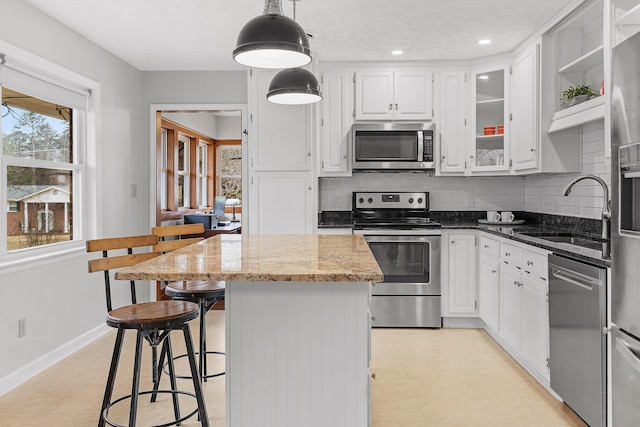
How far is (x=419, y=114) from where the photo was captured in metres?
4.70

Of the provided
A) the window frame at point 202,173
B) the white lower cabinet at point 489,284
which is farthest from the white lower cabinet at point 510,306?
the window frame at point 202,173

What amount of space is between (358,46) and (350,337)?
3058 millimetres

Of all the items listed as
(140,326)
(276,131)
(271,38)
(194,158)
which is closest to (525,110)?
(276,131)

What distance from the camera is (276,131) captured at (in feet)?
14.7

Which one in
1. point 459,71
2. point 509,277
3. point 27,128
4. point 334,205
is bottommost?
point 509,277

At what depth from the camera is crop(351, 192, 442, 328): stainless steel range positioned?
440cm

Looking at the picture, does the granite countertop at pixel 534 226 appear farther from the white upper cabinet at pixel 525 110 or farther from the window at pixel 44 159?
the window at pixel 44 159

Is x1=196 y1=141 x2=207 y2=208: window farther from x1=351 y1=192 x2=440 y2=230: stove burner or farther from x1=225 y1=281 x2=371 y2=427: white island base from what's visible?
x1=225 y1=281 x2=371 y2=427: white island base

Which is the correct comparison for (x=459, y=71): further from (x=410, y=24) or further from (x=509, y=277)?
(x=509, y=277)

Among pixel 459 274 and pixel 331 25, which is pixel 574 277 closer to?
pixel 459 274

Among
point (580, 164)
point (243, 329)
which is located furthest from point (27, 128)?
point (580, 164)

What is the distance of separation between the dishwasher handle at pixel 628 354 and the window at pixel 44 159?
3.38 meters

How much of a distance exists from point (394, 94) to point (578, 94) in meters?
1.71

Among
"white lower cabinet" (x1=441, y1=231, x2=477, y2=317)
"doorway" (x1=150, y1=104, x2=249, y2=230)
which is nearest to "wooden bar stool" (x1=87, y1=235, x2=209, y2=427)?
"doorway" (x1=150, y1=104, x2=249, y2=230)
